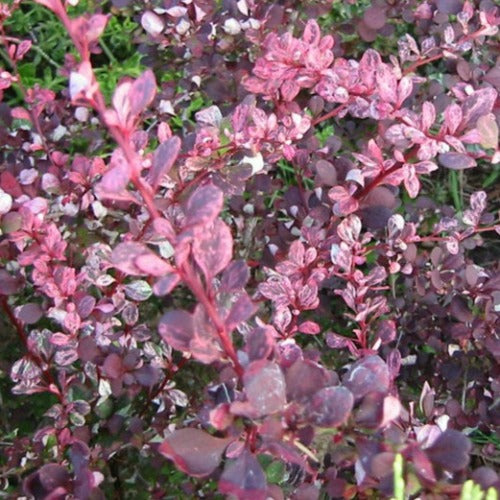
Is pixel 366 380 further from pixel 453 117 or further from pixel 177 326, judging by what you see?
pixel 453 117

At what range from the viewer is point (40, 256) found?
3.85 feet

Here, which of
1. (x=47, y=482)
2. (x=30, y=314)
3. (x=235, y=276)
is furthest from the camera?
(x=30, y=314)

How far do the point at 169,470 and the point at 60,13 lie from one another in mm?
935

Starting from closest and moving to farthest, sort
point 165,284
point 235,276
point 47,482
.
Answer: point 165,284 < point 235,276 < point 47,482

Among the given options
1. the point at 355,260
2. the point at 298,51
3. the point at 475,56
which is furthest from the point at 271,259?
the point at 475,56

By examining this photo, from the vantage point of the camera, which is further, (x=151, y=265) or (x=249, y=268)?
(x=249, y=268)

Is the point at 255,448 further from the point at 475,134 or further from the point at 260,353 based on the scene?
the point at 475,134

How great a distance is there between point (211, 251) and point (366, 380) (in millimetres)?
244

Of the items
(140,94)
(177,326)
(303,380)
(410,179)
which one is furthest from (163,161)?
(410,179)

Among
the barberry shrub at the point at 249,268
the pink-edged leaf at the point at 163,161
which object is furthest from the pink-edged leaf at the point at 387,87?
the pink-edged leaf at the point at 163,161

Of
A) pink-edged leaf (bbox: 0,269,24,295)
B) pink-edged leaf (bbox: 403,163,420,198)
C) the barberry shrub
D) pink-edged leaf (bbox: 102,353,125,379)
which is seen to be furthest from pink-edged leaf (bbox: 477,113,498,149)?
pink-edged leaf (bbox: 0,269,24,295)

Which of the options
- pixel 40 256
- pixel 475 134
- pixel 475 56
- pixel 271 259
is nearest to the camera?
pixel 475 134

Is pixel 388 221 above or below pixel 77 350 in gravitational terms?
above

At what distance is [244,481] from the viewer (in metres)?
0.80
